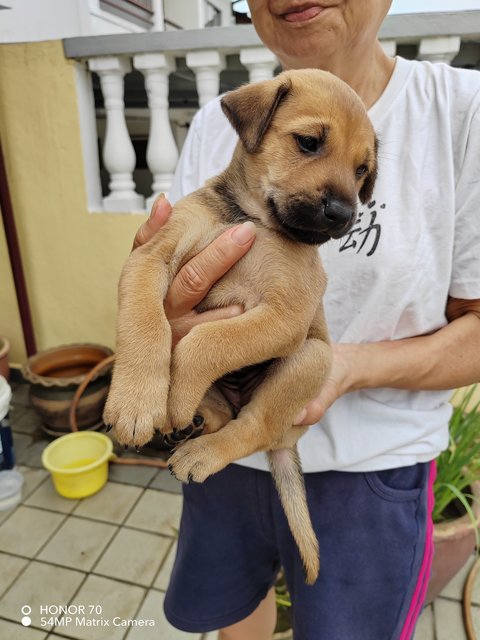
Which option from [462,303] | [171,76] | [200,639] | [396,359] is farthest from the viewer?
[171,76]

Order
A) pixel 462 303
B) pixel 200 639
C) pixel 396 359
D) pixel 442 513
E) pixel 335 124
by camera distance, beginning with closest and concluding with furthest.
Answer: pixel 335 124, pixel 396 359, pixel 462 303, pixel 200 639, pixel 442 513

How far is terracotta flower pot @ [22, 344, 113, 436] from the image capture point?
4035mm

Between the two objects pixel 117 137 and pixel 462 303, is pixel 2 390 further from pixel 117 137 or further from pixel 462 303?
pixel 462 303

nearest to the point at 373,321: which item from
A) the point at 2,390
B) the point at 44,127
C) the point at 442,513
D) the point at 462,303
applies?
the point at 462,303

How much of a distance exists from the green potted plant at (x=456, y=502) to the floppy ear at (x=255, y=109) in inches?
82.9

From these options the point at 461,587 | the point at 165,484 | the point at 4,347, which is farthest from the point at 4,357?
the point at 461,587

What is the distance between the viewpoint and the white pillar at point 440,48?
3184 mm

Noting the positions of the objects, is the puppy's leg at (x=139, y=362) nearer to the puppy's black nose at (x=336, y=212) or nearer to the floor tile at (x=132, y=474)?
the puppy's black nose at (x=336, y=212)

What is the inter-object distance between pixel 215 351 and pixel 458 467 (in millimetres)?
2028

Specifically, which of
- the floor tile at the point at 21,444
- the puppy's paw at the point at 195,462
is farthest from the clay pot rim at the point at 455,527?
the floor tile at the point at 21,444

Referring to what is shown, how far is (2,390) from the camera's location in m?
3.53

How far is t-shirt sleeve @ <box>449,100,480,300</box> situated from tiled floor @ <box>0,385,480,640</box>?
223 cm

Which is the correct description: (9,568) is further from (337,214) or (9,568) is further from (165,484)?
(337,214)

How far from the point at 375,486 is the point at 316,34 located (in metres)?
1.47
